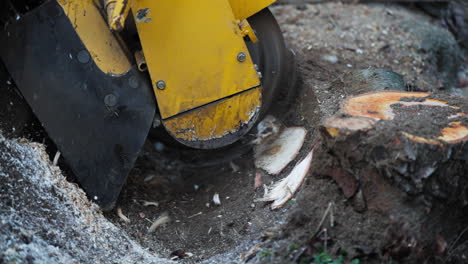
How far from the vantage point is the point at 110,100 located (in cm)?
303

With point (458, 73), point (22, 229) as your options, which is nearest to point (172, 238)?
point (22, 229)

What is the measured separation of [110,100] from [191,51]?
492 millimetres

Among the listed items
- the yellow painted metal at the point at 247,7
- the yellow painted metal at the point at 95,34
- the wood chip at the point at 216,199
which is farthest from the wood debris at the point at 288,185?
the yellow painted metal at the point at 95,34

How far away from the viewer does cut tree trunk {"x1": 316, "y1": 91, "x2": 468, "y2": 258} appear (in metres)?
2.33

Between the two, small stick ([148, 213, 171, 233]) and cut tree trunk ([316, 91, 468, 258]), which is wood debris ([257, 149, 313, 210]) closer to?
cut tree trunk ([316, 91, 468, 258])

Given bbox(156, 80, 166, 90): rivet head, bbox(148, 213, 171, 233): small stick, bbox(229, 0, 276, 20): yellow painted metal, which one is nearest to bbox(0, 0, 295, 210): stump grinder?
bbox(156, 80, 166, 90): rivet head

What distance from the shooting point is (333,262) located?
2.31 m

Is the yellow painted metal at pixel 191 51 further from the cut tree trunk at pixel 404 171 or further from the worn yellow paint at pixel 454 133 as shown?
the worn yellow paint at pixel 454 133

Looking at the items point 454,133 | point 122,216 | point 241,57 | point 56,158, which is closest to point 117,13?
point 241,57

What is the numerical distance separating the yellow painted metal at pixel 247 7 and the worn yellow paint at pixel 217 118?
0.44m

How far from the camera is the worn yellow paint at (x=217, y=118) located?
309 cm

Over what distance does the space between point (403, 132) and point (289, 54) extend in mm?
1636

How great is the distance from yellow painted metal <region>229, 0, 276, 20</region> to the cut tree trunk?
3.33 feet

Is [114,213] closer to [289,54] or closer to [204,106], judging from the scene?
[204,106]
